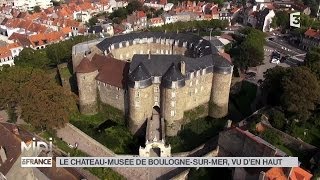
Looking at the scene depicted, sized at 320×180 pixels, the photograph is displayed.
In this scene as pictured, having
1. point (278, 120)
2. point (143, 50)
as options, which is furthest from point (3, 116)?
point (278, 120)

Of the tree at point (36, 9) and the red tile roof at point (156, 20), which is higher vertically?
the tree at point (36, 9)

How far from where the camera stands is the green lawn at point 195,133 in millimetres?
48906

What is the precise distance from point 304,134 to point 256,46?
32.6 metres

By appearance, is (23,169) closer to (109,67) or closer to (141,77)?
(141,77)

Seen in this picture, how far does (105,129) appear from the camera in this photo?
52219 mm

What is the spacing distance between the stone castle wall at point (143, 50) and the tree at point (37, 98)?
16.7 m

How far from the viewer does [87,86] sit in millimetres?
53594

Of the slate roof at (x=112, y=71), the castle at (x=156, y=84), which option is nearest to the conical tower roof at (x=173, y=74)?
the castle at (x=156, y=84)

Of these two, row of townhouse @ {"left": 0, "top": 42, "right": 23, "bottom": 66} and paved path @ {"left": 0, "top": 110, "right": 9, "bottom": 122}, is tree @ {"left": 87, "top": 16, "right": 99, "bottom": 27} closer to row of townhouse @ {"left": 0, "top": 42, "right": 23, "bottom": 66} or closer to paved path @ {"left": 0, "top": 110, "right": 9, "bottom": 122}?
row of townhouse @ {"left": 0, "top": 42, "right": 23, "bottom": 66}

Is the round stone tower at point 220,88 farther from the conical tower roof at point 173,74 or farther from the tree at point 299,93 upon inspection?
the tree at point 299,93

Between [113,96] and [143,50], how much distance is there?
56.8 feet

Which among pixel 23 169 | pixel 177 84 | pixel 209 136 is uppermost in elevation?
pixel 177 84

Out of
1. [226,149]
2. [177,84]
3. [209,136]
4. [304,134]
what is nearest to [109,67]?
[177,84]

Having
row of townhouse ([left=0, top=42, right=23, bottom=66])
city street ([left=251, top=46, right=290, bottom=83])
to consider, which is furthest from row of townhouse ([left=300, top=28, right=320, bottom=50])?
row of townhouse ([left=0, top=42, right=23, bottom=66])
